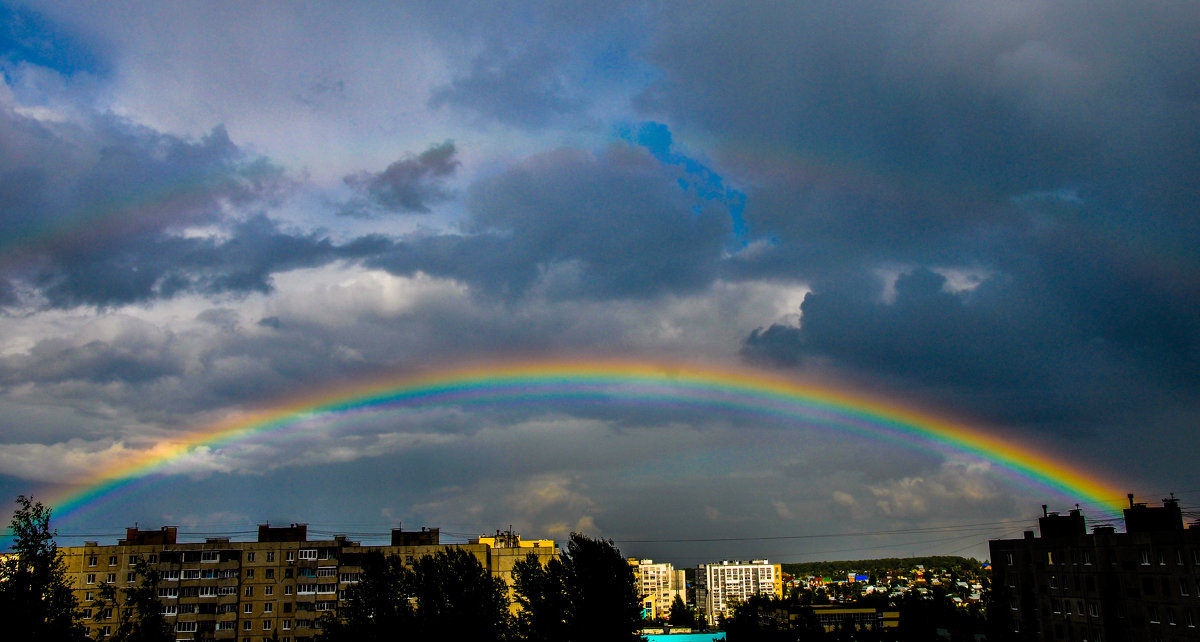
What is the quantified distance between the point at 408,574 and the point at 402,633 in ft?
27.3

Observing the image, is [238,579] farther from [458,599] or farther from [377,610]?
[458,599]

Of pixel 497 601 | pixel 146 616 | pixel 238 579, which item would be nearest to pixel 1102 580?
pixel 497 601

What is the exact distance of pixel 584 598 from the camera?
63.2 m

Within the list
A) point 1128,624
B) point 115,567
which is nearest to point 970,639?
point 1128,624

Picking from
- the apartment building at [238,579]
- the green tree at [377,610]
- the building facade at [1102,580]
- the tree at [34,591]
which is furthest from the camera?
the apartment building at [238,579]

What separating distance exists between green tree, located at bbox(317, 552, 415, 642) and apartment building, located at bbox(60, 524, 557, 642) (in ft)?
107

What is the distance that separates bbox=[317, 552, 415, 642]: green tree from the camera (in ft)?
206

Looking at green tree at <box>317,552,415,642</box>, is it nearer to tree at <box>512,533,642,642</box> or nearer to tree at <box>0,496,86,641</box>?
tree at <box>512,533,642,642</box>

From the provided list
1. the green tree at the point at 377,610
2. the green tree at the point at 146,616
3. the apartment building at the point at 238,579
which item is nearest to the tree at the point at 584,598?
the green tree at the point at 377,610

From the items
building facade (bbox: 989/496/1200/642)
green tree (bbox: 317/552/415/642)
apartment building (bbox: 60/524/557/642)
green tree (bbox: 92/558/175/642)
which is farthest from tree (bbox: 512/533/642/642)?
building facade (bbox: 989/496/1200/642)

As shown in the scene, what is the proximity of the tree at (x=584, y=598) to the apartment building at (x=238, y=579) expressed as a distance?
38.1 m

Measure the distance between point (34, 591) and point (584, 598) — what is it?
1632 inches

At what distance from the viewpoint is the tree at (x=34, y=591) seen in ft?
87.8

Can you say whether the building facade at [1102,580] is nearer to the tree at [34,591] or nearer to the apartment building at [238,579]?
the apartment building at [238,579]
